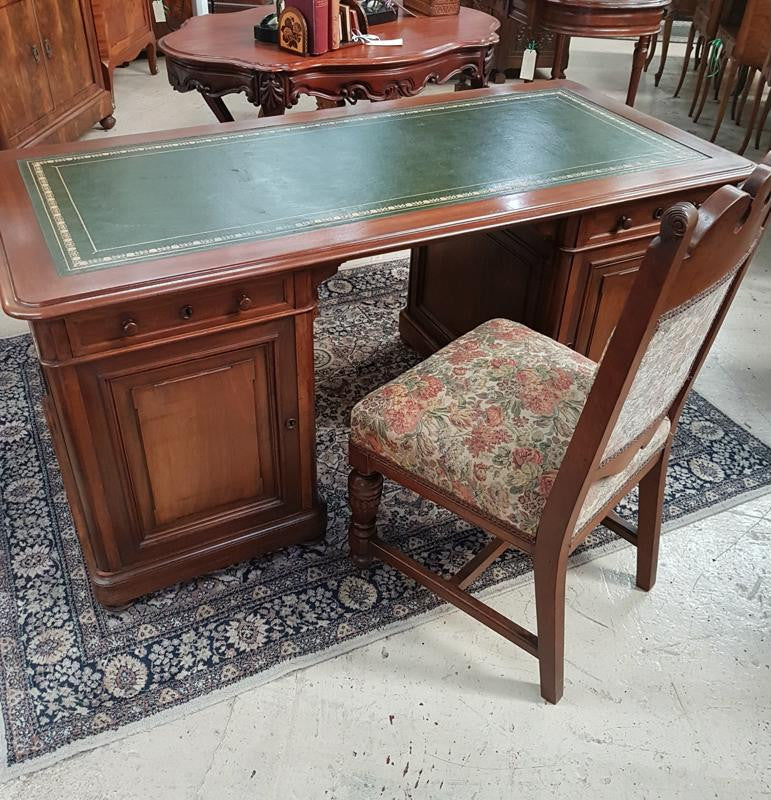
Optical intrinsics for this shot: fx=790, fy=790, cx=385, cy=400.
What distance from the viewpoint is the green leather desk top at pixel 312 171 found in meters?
1.52

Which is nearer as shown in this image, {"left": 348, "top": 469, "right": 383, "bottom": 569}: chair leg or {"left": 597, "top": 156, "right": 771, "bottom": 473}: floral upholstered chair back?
{"left": 597, "top": 156, "right": 771, "bottom": 473}: floral upholstered chair back

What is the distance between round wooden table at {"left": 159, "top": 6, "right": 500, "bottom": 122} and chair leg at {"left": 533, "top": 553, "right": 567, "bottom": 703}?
6.15 feet

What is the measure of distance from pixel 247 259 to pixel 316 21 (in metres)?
1.57

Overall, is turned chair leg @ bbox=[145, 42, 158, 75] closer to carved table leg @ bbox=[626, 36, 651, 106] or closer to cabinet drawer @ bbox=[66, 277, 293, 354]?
carved table leg @ bbox=[626, 36, 651, 106]

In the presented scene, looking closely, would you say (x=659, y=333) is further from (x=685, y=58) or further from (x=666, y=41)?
(x=666, y=41)

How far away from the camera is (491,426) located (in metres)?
1.56

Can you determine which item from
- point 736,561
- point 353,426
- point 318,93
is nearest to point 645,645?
point 736,561

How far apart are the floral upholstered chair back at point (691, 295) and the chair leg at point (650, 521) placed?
0.34 metres

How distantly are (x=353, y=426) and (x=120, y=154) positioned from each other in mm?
841

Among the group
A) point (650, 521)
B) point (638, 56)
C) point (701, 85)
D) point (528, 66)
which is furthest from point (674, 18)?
point (650, 521)

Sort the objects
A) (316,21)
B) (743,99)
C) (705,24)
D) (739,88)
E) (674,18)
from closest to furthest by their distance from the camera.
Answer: (316,21) → (705,24) → (743,99) → (739,88) → (674,18)

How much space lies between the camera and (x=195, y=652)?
1.70 metres

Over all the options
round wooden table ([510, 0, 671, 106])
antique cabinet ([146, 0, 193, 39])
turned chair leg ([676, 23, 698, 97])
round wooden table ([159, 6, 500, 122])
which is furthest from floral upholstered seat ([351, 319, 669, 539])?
antique cabinet ([146, 0, 193, 39])

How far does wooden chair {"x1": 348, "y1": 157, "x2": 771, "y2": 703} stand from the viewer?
1.12 meters
